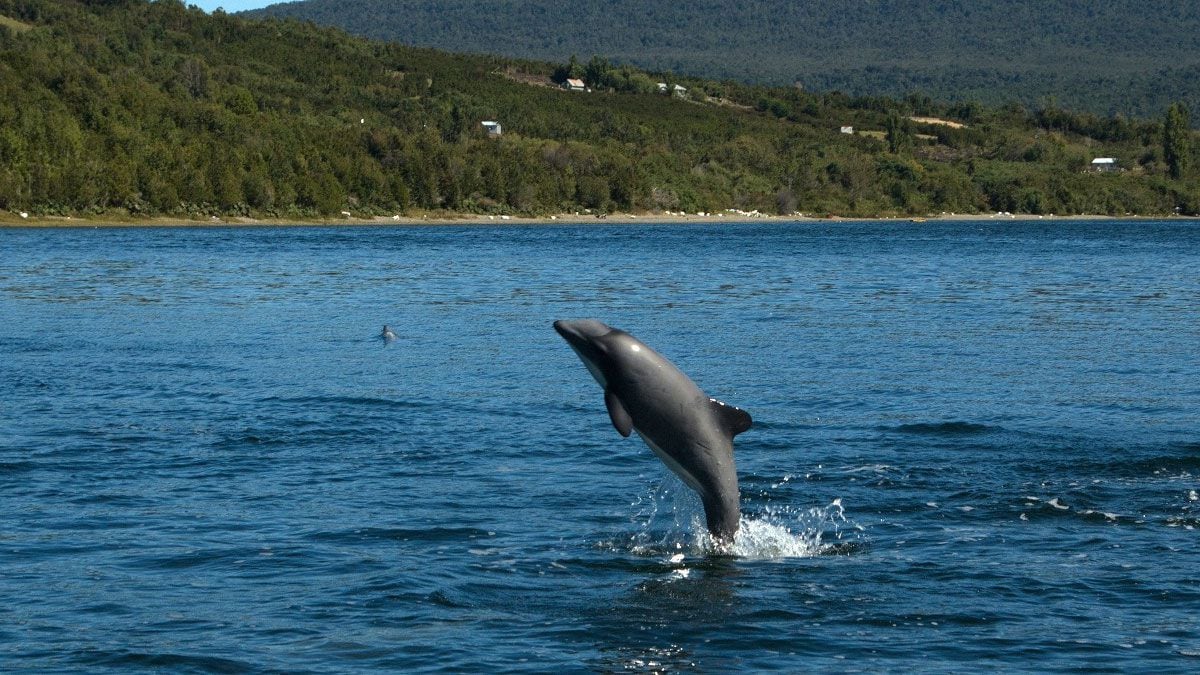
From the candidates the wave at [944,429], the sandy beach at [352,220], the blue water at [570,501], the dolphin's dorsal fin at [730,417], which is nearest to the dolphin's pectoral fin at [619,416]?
the dolphin's dorsal fin at [730,417]

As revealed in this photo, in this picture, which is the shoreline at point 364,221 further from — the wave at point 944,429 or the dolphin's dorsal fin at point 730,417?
the dolphin's dorsal fin at point 730,417

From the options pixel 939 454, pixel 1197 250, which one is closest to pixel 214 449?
pixel 939 454

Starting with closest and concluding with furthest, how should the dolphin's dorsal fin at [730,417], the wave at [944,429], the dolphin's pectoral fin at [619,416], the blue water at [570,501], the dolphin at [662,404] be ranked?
1. the dolphin's pectoral fin at [619,416]
2. the blue water at [570,501]
3. the dolphin at [662,404]
4. the dolphin's dorsal fin at [730,417]
5. the wave at [944,429]

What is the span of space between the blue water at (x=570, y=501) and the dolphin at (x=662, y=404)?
129cm

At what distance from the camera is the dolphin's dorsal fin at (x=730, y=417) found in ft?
43.9

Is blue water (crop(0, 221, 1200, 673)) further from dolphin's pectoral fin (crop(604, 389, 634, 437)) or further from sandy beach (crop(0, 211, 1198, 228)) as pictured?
sandy beach (crop(0, 211, 1198, 228))

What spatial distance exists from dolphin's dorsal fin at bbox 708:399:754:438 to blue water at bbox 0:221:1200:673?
5.30 feet

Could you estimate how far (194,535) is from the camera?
16266mm

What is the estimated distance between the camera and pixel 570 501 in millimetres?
18344

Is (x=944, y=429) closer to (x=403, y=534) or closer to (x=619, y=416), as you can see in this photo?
(x=403, y=534)

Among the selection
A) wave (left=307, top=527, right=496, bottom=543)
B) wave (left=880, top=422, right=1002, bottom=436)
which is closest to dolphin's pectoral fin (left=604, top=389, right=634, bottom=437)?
wave (left=307, top=527, right=496, bottom=543)

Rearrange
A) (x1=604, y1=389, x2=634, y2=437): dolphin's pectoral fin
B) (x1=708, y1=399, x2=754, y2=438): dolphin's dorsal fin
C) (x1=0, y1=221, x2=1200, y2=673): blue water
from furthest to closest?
(x1=708, y1=399, x2=754, y2=438): dolphin's dorsal fin → (x1=0, y1=221, x2=1200, y2=673): blue water → (x1=604, y1=389, x2=634, y2=437): dolphin's pectoral fin

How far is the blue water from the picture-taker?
512 inches

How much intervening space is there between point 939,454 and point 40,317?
2911 cm
